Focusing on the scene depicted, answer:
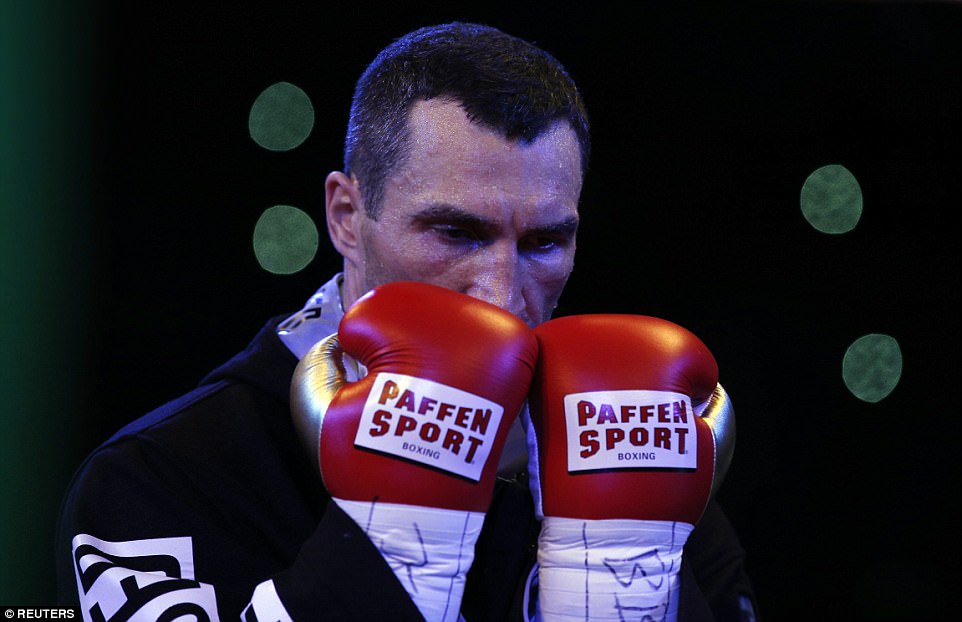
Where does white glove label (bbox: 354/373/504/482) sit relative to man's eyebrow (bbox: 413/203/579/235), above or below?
below

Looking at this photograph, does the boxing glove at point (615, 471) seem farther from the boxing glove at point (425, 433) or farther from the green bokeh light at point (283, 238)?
the green bokeh light at point (283, 238)

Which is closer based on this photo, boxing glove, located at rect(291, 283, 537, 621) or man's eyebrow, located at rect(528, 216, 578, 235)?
boxing glove, located at rect(291, 283, 537, 621)

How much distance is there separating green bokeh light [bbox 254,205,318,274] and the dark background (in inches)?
0.9

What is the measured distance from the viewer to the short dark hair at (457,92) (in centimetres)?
108

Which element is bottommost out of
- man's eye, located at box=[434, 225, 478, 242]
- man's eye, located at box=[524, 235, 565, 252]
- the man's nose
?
the man's nose

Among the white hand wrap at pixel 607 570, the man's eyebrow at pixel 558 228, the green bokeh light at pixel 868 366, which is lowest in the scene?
the green bokeh light at pixel 868 366

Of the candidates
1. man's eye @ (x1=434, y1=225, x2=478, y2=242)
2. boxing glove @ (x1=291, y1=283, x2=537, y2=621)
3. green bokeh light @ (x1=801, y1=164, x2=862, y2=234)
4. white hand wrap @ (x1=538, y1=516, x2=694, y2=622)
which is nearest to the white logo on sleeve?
boxing glove @ (x1=291, y1=283, x2=537, y2=621)

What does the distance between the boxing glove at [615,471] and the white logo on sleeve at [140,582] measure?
1.12 feet

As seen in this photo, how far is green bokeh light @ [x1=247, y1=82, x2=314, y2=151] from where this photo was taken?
1.76 m

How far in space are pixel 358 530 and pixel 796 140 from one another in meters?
1.55

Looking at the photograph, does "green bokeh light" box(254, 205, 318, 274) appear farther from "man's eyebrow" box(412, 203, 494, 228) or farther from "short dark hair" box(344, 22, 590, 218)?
"man's eyebrow" box(412, 203, 494, 228)

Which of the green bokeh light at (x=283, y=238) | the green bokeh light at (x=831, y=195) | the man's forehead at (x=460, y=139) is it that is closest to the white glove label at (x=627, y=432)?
the man's forehead at (x=460, y=139)

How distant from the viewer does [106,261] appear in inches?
67.7
